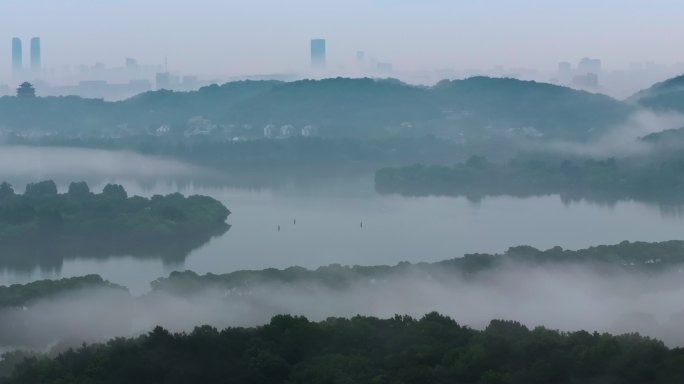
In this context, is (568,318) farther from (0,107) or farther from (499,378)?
(0,107)

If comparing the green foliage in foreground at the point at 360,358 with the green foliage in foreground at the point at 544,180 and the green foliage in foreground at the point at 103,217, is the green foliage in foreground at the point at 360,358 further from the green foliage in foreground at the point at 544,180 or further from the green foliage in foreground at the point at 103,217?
the green foliage in foreground at the point at 544,180

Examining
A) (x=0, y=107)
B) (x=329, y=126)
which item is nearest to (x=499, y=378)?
(x=329, y=126)

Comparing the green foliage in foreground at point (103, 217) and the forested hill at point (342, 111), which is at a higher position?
the forested hill at point (342, 111)

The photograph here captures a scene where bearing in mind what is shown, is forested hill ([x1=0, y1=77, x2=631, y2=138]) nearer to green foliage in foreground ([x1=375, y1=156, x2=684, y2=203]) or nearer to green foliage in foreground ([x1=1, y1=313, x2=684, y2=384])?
green foliage in foreground ([x1=375, y1=156, x2=684, y2=203])

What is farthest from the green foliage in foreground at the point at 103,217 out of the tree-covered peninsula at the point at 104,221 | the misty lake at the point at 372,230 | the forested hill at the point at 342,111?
the forested hill at the point at 342,111

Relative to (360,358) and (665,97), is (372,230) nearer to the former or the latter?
(360,358)

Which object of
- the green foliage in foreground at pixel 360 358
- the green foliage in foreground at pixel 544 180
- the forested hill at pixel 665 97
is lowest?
the green foliage in foreground at pixel 360 358

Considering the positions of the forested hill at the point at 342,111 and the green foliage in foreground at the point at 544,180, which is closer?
the green foliage in foreground at the point at 544,180
